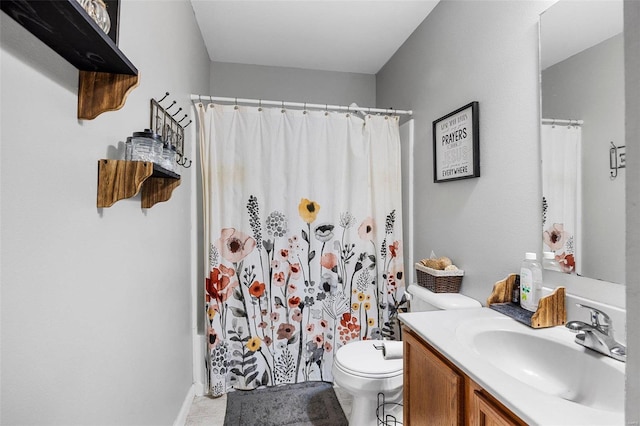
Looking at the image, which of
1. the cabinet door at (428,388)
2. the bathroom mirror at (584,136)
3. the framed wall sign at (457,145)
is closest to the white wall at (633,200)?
the cabinet door at (428,388)

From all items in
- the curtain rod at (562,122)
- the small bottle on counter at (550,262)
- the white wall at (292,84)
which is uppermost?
the white wall at (292,84)

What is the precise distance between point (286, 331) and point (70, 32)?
1995 millimetres

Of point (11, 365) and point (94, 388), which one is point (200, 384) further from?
point (11, 365)

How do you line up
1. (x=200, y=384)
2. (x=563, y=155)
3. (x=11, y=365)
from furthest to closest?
(x=200, y=384) < (x=563, y=155) < (x=11, y=365)

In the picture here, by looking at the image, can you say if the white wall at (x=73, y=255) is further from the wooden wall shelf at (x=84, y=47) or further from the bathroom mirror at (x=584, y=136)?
the bathroom mirror at (x=584, y=136)

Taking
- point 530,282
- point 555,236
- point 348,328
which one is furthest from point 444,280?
point 348,328

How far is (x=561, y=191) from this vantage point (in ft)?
3.99

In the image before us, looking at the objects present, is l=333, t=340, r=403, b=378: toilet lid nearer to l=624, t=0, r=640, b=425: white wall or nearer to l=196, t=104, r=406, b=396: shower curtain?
l=196, t=104, r=406, b=396: shower curtain

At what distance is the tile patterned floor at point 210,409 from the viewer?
1861 mm

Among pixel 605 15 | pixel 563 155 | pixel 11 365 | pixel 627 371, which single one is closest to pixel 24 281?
pixel 11 365

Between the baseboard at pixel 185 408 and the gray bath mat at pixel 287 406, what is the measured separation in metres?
0.23

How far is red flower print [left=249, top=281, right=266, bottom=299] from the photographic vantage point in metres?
2.13

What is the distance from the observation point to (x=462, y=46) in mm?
1772

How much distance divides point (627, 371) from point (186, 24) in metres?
2.37
